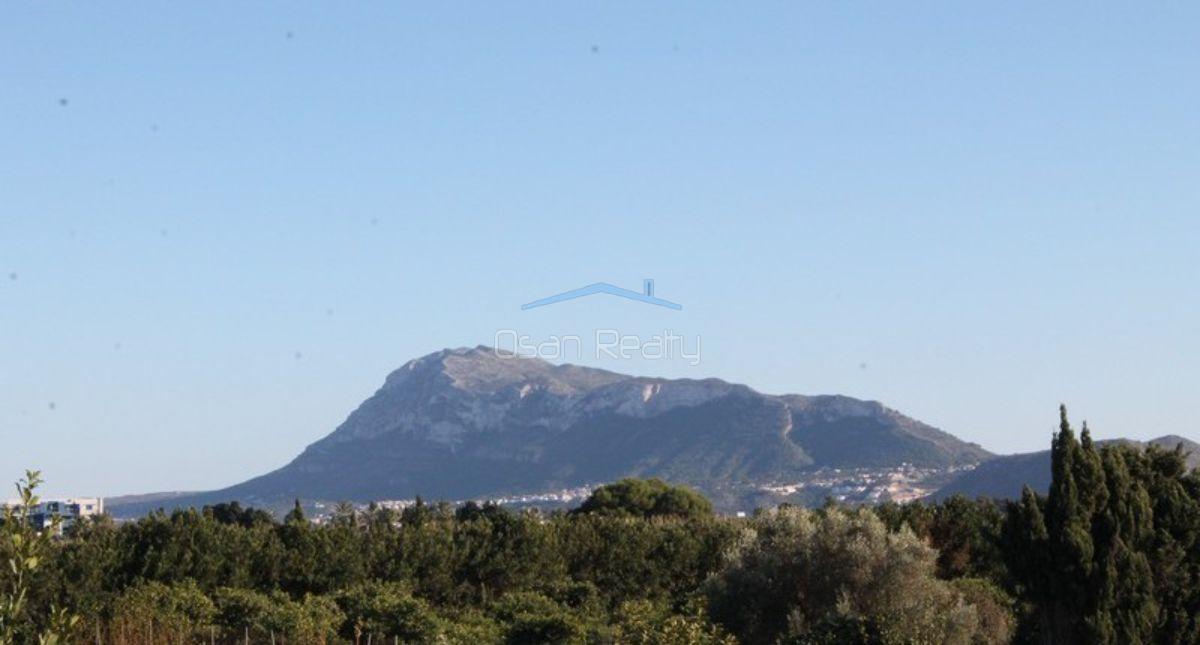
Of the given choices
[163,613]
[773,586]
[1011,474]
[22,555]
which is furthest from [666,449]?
[22,555]

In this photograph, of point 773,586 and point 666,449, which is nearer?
point 773,586

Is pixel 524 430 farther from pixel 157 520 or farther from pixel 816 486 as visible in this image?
pixel 157 520

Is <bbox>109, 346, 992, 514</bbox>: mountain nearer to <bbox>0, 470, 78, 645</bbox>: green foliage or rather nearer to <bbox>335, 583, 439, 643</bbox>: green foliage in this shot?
<bbox>335, 583, 439, 643</bbox>: green foliage

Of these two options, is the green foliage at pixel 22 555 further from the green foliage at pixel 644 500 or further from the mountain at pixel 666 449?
the mountain at pixel 666 449

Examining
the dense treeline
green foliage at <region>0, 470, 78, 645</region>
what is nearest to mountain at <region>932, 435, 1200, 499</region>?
the dense treeline

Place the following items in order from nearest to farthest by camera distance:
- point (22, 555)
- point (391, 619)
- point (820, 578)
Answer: point (22, 555)
point (820, 578)
point (391, 619)

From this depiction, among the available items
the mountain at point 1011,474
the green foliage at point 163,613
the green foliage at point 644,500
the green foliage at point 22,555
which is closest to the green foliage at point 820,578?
the green foliage at point 163,613

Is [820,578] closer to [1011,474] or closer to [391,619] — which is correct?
[391,619]
